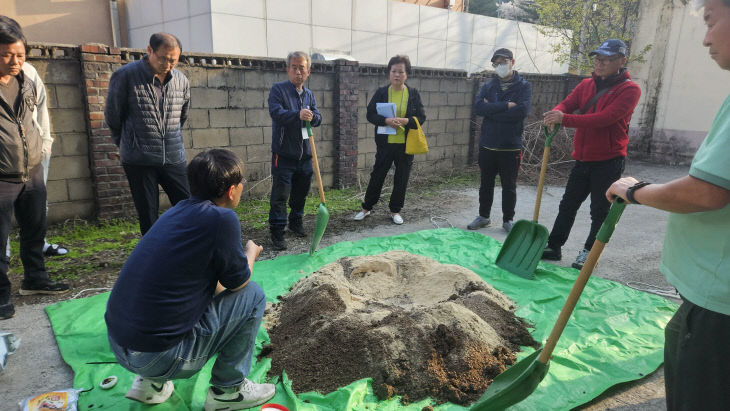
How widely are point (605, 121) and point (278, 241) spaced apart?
2997 mm

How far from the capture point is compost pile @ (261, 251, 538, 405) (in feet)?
Answer: 7.12

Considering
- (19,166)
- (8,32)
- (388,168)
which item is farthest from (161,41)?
(388,168)

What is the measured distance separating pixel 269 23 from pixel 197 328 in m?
8.26

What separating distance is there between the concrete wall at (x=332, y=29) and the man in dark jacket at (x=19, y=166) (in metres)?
5.62

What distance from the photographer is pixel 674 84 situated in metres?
8.67

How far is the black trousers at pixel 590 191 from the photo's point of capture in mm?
3670

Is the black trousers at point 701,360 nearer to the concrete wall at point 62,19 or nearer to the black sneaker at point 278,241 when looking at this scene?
the black sneaker at point 278,241

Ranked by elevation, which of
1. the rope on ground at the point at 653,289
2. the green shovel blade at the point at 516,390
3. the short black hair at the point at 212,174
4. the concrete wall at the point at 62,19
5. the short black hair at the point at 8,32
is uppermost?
the concrete wall at the point at 62,19

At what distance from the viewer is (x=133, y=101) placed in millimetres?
3211

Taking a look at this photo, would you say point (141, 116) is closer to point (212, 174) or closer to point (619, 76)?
point (212, 174)

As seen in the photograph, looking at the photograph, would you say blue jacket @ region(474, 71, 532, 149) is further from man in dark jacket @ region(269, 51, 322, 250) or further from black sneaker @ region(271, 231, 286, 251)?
black sneaker @ region(271, 231, 286, 251)

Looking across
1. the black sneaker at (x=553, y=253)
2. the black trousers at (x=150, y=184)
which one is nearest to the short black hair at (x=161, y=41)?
the black trousers at (x=150, y=184)

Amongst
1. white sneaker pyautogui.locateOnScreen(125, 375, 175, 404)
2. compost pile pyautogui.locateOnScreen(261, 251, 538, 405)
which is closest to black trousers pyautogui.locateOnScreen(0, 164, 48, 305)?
white sneaker pyautogui.locateOnScreen(125, 375, 175, 404)

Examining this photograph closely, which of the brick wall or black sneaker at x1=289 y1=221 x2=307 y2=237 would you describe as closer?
the brick wall
